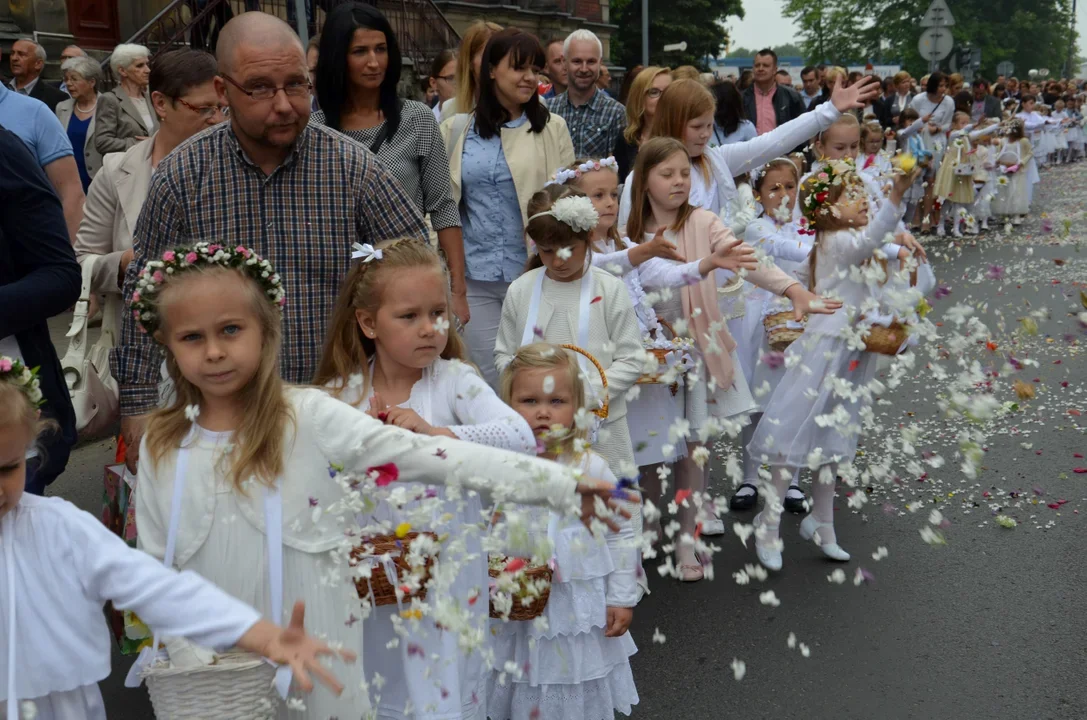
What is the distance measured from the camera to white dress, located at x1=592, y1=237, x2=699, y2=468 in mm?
5152

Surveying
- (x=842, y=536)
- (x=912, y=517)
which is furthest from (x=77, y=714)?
(x=912, y=517)

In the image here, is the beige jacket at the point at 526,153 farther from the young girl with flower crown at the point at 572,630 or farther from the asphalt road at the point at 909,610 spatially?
the young girl with flower crown at the point at 572,630

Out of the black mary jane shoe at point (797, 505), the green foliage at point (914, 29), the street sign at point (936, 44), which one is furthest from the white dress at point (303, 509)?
the green foliage at point (914, 29)

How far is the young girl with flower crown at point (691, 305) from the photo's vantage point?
17.7 ft

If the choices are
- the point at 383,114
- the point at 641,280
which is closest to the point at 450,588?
the point at 641,280

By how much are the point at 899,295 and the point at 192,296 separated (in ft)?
9.52

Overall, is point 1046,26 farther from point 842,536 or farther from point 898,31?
point 842,536

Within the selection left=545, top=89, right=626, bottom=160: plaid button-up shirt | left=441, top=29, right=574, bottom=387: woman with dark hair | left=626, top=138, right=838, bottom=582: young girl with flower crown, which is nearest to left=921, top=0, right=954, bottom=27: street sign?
left=545, top=89, right=626, bottom=160: plaid button-up shirt

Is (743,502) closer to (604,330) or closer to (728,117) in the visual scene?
(604,330)

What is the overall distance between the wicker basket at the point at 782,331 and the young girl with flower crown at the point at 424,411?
247cm

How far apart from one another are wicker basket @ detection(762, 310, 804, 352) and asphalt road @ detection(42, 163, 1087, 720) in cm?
100

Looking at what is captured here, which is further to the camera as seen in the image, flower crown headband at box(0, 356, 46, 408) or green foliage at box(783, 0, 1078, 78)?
green foliage at box(783, 0, 1078, 78)

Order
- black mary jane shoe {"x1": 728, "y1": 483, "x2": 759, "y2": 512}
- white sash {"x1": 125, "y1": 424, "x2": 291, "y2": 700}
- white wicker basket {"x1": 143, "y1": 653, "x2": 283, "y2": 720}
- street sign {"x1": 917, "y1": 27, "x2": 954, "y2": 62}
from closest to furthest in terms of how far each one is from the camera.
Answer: white wicker basket {"x1": 143, "y1": 653, "x2": 283, "y2": 720}
white sash {"x1": 125, "y1": 424, "x2": 291, "y2": 700}
black mary jane shoe {"x1": 728, "y1": 483, "x2": 759, "y2": 512}
street sign {"x1": 917, "y1": 27, "x2": 954, "y2": 62}

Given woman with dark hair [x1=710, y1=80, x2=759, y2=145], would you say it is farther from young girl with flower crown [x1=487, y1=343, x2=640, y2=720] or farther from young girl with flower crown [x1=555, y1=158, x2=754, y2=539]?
young girl with flower crown [x1=487, y1=343, x2=640, y2=720]
